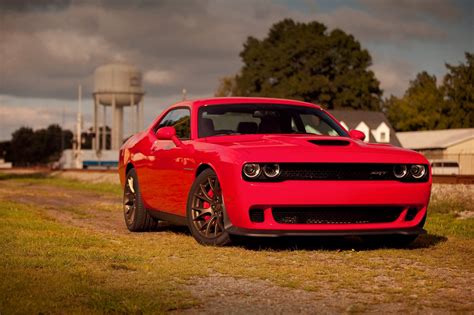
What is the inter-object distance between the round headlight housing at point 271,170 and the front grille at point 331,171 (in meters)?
0.05

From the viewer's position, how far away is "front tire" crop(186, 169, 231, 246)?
7.68 metres

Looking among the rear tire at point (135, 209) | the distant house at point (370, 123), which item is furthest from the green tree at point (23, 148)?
the rear tire at point (135, 209)

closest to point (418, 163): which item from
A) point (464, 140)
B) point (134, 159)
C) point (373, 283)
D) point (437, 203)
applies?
point (373, 283)

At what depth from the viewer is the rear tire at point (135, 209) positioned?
380 inches

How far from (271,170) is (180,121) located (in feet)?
7.19

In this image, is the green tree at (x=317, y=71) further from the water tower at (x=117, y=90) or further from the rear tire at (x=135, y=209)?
the rear tire at (x=135, y=209)

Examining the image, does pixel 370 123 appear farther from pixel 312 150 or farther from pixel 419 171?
pixel 312 150

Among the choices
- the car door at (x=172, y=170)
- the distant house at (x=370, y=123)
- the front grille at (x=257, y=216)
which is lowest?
the front grille at (x=257, y=216)

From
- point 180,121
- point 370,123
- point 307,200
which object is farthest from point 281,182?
point 370,123

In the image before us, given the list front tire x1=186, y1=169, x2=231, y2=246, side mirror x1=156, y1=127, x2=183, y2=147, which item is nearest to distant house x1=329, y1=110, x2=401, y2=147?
side mirror x1=156, y1=127, x2=183, y2=147

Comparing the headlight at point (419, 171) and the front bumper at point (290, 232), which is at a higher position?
the headlight at point (419, 171)

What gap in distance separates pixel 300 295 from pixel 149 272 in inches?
52.4

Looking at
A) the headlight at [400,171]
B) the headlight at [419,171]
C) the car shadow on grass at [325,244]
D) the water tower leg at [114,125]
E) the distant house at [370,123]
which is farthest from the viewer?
the water tower leg at [114,125]

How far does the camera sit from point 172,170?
8.69m
